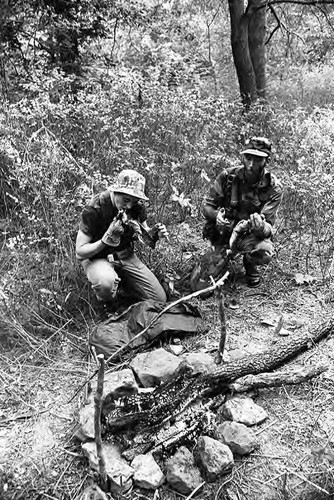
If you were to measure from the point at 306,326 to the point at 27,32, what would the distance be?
5.30 m

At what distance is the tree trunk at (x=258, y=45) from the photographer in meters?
7.05

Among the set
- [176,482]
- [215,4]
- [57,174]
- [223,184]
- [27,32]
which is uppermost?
[215,4]

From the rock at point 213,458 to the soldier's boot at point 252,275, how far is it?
2045 millimetres

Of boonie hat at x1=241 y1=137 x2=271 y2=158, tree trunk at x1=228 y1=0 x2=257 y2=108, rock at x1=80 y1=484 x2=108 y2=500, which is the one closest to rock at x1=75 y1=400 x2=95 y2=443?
rock at x1=80 y1=484 x2=108 y2=500

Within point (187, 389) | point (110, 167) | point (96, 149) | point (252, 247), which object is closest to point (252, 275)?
point (252, 247)

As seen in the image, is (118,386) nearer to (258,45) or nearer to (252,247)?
(252,247)

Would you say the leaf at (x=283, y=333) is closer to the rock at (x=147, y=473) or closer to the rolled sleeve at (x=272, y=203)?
the rolled sleeve at (x=272, y=203)

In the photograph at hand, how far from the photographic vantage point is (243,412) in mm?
2666

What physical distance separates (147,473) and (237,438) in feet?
1.76

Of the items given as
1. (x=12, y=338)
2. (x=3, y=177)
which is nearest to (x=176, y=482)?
(x=12, y=338)

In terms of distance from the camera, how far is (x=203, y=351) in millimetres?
3393

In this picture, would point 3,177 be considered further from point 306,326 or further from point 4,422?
point 306,326

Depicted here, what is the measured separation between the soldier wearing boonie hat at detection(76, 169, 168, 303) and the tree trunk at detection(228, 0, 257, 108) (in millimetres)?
3712

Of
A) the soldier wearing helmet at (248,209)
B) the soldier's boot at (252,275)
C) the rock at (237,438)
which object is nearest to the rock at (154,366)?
the rock at (237,438)
